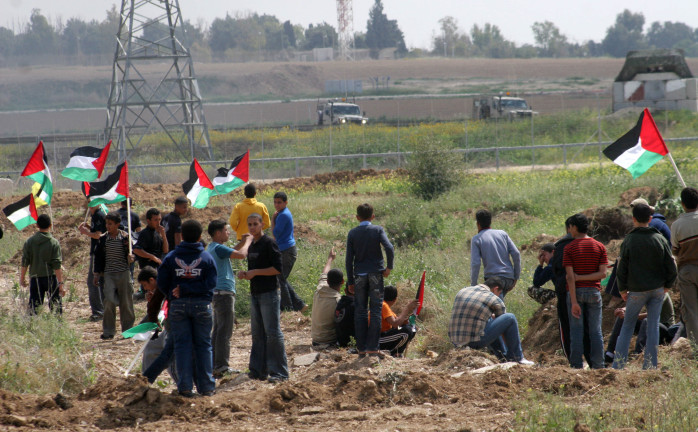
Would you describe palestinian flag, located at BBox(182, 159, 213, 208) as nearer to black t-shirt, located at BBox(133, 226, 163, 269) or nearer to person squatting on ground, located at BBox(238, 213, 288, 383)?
black t-shirt, located at BBox(133, 226, 163, 269)

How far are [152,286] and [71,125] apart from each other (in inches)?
2361

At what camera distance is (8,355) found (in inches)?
297

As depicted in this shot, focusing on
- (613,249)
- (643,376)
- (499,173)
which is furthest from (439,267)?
(499,173)

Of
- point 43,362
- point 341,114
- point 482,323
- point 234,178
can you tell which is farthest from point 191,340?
point 341,114

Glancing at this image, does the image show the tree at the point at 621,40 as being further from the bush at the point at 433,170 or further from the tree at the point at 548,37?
the bush at the point at 433,170

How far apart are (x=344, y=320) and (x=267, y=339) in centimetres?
164

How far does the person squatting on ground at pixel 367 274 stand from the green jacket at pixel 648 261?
2.44m

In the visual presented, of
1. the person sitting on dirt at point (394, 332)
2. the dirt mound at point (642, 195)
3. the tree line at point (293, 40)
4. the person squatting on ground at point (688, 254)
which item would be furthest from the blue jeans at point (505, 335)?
the tree line at point (293, 40)

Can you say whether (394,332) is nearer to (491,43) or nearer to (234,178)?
(234,178)

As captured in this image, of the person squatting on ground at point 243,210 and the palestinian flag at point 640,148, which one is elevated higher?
the palestinian flag at point 640,148

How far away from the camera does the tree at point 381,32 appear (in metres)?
128

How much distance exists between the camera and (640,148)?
32.8 feet

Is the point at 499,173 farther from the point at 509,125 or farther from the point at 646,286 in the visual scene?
the point at 646,286

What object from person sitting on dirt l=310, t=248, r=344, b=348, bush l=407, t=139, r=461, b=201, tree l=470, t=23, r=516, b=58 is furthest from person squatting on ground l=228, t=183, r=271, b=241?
tree l=470, t=23, r=516, b=58
